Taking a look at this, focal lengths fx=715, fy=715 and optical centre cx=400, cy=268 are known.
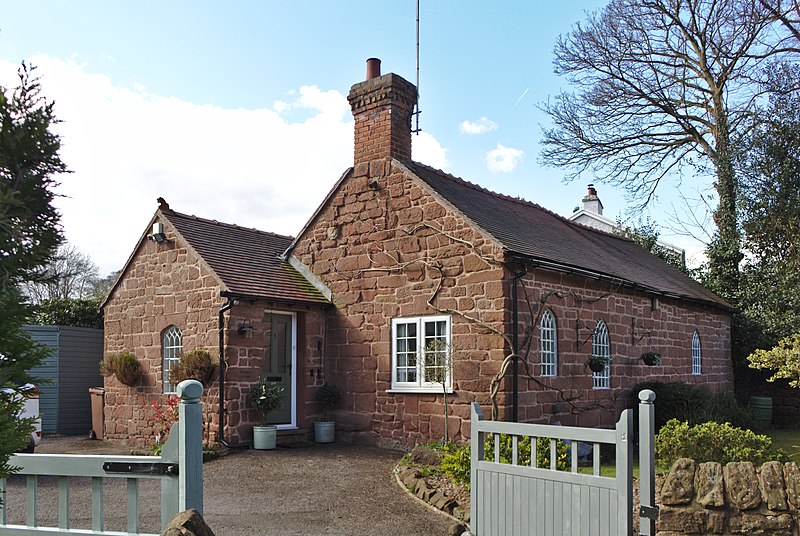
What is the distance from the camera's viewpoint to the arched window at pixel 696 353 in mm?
19116

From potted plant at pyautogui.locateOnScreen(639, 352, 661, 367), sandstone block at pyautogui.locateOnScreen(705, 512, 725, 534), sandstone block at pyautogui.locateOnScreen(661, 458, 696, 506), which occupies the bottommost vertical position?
sandstone block at pyautogui.locateOnScreen(705, 512, 725, 534)

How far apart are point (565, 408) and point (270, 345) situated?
590cm

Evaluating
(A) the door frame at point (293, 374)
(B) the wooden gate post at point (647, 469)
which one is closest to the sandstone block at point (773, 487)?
(B) the wooden gate post at point (647, 469)

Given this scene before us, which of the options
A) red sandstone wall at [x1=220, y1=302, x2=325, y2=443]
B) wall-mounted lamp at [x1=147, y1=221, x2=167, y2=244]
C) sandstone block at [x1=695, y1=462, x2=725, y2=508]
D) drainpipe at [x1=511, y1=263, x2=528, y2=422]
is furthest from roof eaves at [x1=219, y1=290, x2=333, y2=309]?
sandstone block at [x1=695, y1=462, x2=725, y2=508]

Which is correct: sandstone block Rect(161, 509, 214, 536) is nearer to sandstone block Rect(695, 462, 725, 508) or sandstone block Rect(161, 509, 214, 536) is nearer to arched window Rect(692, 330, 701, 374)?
sandstone block Rect(695, 462, 725, 508)

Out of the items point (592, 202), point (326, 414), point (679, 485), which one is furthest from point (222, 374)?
point (592, 202)

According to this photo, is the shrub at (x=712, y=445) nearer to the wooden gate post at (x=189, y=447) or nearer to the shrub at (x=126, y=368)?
the wooden gate post at (x=189, y=447)

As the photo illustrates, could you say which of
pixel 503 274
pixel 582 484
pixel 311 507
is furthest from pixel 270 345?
pixel 582 484

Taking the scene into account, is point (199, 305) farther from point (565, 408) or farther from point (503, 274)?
point (565, 408)

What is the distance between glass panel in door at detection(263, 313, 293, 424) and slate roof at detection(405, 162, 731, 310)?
4107mm

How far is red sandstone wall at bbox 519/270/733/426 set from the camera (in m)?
12.7

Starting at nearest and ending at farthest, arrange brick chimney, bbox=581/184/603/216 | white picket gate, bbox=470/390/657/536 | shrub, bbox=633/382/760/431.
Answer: white picket gate, bbox=470/390/657/536, shrub, bbox=633/382/760/431, brick chimney, bbox=581/184/603/216

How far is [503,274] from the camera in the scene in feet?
39.5

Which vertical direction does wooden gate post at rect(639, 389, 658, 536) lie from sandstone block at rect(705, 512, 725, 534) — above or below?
above
